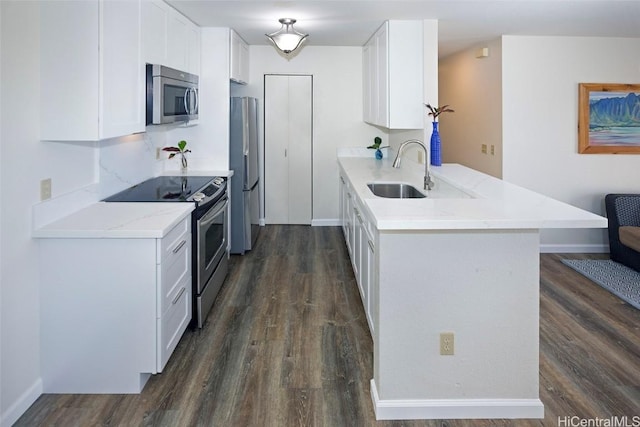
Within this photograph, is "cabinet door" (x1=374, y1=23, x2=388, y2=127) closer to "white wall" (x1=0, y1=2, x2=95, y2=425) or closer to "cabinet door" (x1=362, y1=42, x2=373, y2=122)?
"cabinet door" (x1=362, y1=42, x2=373, y2=122)

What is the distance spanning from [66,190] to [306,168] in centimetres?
403

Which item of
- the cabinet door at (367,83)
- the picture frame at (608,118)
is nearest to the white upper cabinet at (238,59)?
the cabinet door at (367,83)

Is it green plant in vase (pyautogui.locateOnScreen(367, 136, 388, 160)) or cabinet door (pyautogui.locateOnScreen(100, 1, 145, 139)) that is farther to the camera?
green plant in vase (pyautogui.locateOnScreen(367, 136, 388, 160))

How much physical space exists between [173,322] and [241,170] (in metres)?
2.54

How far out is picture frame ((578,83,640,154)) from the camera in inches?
209

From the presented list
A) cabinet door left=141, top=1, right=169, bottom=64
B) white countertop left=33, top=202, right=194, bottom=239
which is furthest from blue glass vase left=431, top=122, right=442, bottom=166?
cabinet door left=141, top=1, right=169, bottom=64

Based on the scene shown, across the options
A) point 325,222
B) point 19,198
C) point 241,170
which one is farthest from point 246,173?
point 19,198

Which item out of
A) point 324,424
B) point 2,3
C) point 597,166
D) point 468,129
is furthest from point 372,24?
point 324,424

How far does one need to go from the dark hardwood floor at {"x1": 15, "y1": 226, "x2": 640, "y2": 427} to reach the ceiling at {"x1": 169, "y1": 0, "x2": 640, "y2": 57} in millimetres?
Answer: 2207

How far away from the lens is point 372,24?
15.4ft

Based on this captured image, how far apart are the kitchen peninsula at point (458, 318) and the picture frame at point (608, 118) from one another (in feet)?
11.2

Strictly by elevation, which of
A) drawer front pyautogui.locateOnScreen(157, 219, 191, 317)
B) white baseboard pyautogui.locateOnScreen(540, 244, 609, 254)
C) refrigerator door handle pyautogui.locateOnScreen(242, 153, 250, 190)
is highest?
refrigerator door handle pyautogui.locateOnScreen(242, 153, 250, 190)

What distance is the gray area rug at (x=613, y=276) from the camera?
13.7 ft

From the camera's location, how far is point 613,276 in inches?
184
